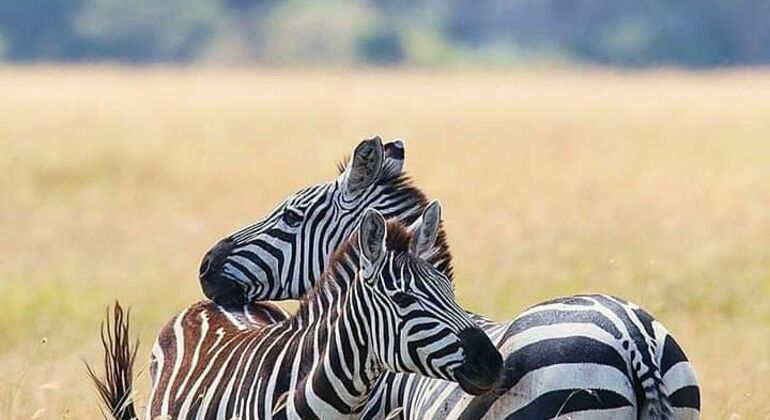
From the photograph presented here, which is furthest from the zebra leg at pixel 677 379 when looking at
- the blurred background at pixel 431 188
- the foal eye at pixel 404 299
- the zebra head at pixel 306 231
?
the blurred background at pixel 431 188

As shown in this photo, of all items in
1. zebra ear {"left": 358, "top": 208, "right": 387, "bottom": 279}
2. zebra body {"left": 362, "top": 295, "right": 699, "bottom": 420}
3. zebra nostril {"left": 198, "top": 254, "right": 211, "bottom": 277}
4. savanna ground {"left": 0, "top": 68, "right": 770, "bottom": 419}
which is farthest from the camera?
savanna ground {"left": 0, "top": 68, "right": 770, "bottom": 419}

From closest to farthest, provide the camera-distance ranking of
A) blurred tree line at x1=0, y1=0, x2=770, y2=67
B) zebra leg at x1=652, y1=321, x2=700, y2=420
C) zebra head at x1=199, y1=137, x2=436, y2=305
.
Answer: zebra leg at x1=652, y1=321, x2=700, y2=420 < zebra head at x1=199, y1=137, x2=436, y2=305 < blurred tree line at x1=0, y1=0, x2=770, y2=67

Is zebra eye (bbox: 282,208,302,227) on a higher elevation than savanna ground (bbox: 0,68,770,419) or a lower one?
higher

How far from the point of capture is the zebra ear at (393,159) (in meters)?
5.84

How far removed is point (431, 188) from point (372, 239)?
13844mm

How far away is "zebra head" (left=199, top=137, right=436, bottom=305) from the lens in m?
5.80

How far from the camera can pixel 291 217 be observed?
592 centimetres

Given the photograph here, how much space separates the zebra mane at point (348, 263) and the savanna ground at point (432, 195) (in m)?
1.48

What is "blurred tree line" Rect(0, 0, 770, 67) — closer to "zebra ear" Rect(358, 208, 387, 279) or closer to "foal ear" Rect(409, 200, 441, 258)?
"foal ear" Rect(409, 200, 441, 258)

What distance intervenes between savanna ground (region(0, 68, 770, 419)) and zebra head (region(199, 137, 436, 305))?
90cm

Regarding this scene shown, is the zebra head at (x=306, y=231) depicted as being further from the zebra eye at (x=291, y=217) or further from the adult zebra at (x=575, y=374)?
the adult zebra at (x=575, y=374)

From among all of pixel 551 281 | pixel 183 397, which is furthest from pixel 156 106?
pixel 183 397

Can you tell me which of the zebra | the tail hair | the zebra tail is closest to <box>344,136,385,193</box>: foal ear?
the zebra

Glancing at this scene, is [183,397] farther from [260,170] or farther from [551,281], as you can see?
[260,170]
